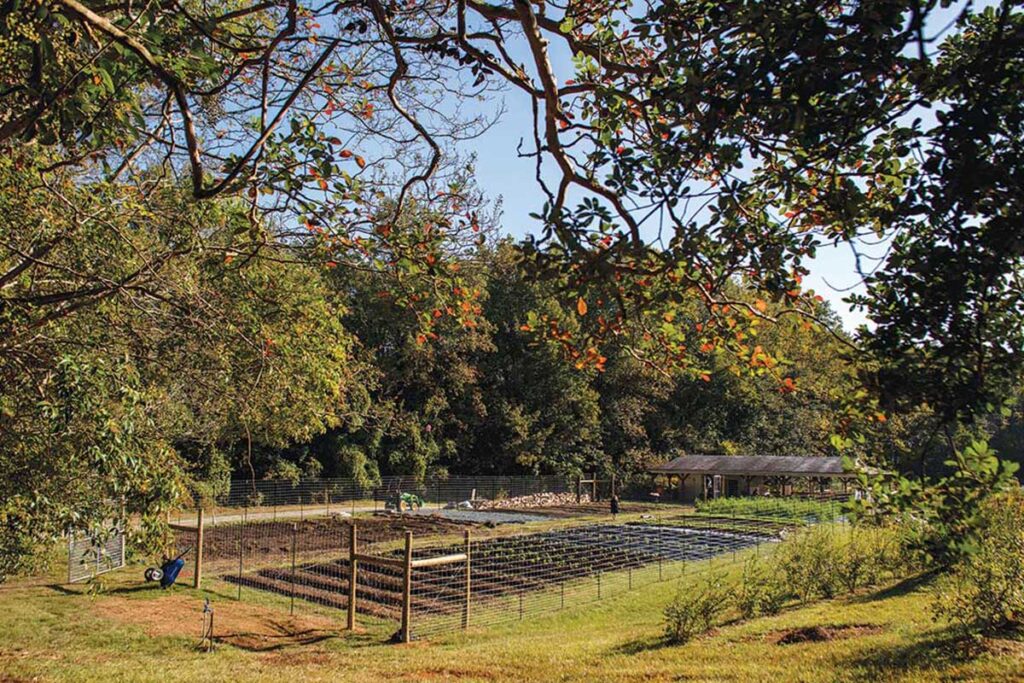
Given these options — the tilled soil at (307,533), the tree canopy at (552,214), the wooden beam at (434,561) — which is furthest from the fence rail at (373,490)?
the tree canopy at (552,214)

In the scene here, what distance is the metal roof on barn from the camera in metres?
28.3

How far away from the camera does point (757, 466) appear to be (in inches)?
1194

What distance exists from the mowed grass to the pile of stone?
16138 mm

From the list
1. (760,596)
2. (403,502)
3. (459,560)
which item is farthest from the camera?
(403,502)

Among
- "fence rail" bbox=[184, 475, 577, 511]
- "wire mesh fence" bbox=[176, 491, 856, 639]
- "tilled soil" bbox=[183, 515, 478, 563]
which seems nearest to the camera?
"wire mesh fence" bbox=[176, 491, 856, 639]

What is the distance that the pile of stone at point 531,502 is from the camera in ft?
92.3

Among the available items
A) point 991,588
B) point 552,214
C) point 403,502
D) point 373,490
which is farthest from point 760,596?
point 373,490

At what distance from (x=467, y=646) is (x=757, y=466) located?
24.0 metres

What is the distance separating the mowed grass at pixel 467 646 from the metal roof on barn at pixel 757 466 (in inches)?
729

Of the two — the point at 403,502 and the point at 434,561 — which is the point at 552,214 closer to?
the point at 434,561

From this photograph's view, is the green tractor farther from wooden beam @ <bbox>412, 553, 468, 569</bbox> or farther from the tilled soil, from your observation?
wooden beam @ <bbox>412, 553, 468, 569</bbox>

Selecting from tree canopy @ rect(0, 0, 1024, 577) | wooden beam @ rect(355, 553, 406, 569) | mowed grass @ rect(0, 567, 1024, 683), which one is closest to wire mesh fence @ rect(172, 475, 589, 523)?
mowed grass @ rect(0, 567, 1024, 683)

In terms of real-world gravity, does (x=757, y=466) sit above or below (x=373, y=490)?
above

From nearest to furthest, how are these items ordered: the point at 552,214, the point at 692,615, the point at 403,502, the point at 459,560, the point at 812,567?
the point at 552,214 < the point at 692,615 < the point at 459,560 < the point at 812,567 < the point at 403,502
